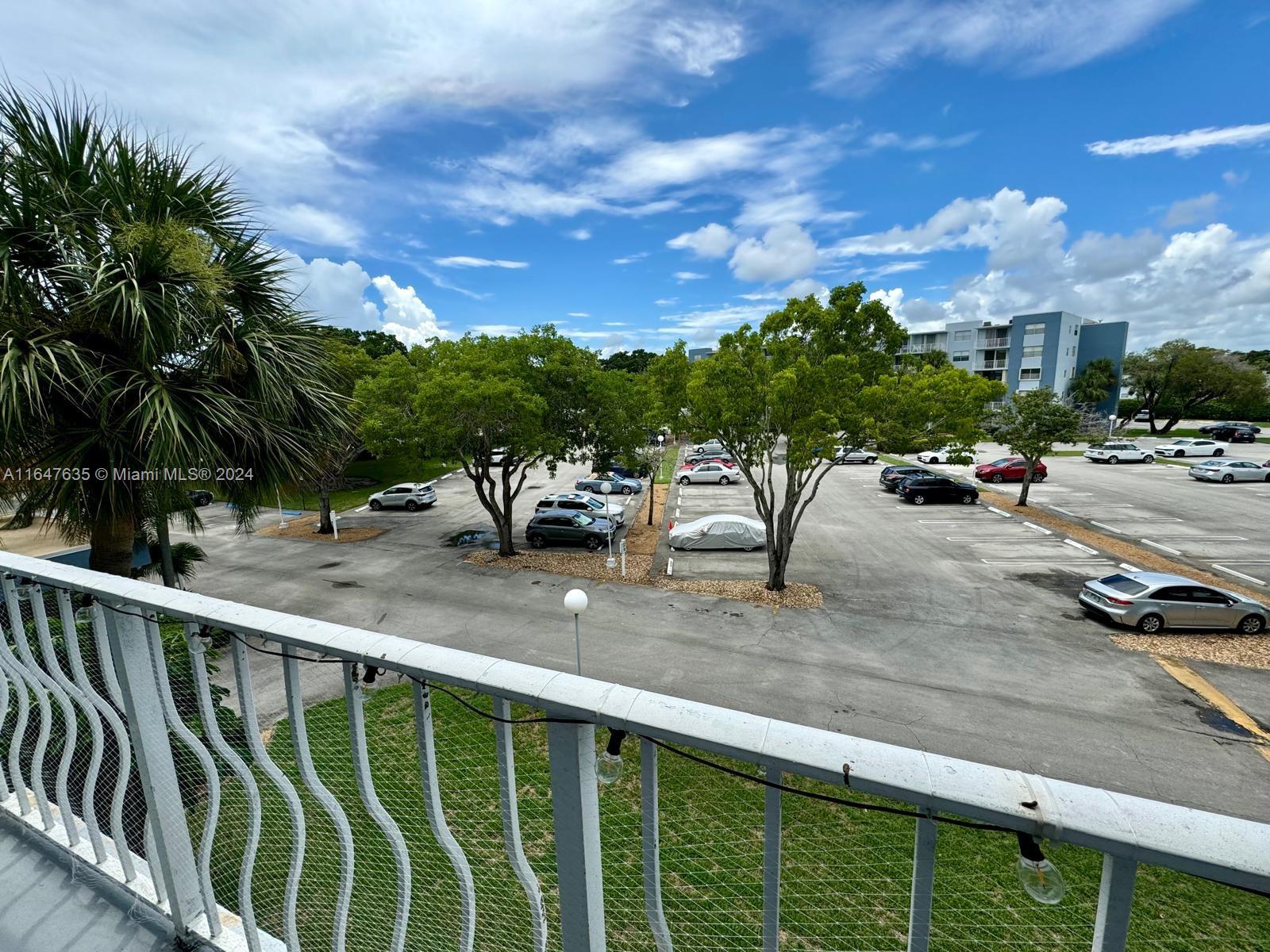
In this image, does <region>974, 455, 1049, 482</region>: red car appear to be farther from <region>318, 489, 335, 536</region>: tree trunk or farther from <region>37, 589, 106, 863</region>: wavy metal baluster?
<region>37, 589, 106, 863</region>: wavy metal baluster

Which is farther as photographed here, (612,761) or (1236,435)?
(1236,435)

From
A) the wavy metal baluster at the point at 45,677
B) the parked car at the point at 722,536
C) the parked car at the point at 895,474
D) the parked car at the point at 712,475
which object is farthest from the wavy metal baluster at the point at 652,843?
the parked car at the point at 712,475

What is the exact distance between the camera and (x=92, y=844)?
2010 mm

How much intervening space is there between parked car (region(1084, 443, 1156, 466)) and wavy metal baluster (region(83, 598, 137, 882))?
1754 inches

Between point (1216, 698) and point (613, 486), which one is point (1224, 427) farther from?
point (1216, 698)

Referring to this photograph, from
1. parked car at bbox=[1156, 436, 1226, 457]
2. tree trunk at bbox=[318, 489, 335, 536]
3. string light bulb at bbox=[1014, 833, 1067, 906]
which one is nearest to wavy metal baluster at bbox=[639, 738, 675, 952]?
string light bulb at bbox=[1014, 833, 1067, 906]

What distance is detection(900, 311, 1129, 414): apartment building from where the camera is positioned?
5684 cm

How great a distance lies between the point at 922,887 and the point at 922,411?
44.0 feet

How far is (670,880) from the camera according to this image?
4832 millimetres

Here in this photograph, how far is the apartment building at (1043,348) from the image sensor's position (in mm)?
56844

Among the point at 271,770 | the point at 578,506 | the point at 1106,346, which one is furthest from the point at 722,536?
the point at 1106,346

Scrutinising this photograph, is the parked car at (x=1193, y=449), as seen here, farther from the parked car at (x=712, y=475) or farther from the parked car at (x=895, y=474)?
the parked car at (x=712, y=475)

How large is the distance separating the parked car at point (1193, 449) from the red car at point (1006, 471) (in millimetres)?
13946

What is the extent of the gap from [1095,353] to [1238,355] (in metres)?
11.8
